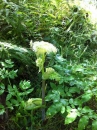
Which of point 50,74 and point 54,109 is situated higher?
point 50,74

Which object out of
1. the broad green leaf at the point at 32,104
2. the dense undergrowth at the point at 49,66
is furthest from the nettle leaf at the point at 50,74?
the broad green leaf at the point at 32,104

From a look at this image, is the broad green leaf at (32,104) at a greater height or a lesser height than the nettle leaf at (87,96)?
lesser

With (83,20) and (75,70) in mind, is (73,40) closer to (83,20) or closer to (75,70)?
(83,20)

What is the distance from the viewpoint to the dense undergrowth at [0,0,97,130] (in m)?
1.19

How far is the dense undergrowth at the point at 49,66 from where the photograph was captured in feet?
3.90

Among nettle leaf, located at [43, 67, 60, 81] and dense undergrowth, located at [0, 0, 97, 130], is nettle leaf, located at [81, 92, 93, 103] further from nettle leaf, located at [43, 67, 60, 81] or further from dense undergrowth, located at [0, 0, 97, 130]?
nettle leaf, located at [43, 67, 60, 81]

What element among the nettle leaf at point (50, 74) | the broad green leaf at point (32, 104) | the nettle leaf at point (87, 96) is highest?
the nettle leaf at point (50, 74)

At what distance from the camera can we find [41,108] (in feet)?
4.20

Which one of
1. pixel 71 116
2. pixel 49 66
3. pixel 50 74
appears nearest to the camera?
pixel 71 116

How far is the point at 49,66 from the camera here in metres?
1.46

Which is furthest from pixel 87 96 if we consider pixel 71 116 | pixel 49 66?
pixel 49 66

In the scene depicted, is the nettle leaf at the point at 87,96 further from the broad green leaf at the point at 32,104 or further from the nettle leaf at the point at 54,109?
the broad green leaf at the point at 32,104

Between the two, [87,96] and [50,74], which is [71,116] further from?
[50,74]

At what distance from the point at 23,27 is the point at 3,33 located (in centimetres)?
14
